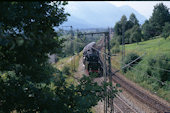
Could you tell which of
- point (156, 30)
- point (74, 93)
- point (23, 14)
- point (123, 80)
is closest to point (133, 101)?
point (123, 80)

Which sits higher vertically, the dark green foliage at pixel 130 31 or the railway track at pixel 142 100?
the dark green foliage at pixel 130 31

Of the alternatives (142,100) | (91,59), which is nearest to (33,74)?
(142,100)

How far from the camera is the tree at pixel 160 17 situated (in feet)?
121

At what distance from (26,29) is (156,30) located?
39.3m

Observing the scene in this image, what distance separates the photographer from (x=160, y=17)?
37219 millimetres

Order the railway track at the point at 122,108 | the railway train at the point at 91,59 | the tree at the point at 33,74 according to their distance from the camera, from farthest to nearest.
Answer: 1. the railway train at the point at 91,59
2. the railway track at the point at 122,108
3. the tree at the point at 33,74

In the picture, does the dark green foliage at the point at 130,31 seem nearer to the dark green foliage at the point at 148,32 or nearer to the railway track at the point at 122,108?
the dark green foliage at the point at 148,32

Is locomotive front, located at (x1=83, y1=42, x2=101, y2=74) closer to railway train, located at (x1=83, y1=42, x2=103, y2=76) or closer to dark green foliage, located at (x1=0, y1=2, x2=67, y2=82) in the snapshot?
railway train, located at (x1=83, y1=42, x2=103, y2=76)

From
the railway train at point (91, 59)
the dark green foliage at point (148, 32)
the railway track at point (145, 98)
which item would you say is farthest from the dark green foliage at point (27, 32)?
the dark green foliage at point (148, 32)

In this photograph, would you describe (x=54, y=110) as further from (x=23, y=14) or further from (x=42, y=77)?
(x=23, y=14)

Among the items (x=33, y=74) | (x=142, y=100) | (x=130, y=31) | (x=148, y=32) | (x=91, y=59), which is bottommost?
(x=142, y=100)

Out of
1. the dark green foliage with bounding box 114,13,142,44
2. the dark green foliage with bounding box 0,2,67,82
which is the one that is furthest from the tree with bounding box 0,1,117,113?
the dark green foliage with bounding box 114,13,142,44

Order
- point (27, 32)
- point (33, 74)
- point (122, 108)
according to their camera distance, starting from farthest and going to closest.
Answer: point (122, 108) < point (33, 74) < point (27, 32)

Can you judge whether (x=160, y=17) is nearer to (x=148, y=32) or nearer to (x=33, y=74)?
(x=148, y=32)
